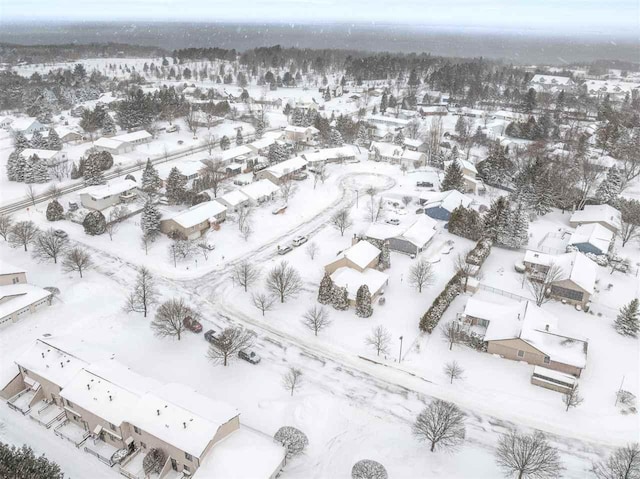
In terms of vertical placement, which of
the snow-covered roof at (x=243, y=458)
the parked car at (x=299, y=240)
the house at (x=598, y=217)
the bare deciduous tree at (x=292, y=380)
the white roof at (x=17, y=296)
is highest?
the house at (x=598, y=217)

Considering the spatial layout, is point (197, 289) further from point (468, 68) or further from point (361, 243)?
point (468, 68)

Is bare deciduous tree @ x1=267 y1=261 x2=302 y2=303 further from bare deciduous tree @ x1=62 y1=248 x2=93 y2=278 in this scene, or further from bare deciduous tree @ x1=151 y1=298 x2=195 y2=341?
bare deciduous tree @ x1=62 y1=248 x2=93 y2=278

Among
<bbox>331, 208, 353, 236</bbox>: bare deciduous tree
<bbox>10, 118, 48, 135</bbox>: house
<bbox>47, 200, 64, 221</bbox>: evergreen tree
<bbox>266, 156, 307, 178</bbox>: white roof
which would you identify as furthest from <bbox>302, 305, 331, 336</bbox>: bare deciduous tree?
<bbox>10, 118, 48, 135</bbox>: house

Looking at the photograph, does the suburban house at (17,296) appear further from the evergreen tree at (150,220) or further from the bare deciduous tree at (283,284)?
the bare deciduous tree at (283,284)

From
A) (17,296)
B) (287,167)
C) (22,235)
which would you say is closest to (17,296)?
(17,296)

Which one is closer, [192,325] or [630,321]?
[192,325]

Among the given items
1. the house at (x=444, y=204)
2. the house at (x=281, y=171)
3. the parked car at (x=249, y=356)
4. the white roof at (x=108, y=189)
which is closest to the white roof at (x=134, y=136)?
the white roof at (x=108, y=189)

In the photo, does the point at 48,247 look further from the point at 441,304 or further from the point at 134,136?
the point at 134,136
